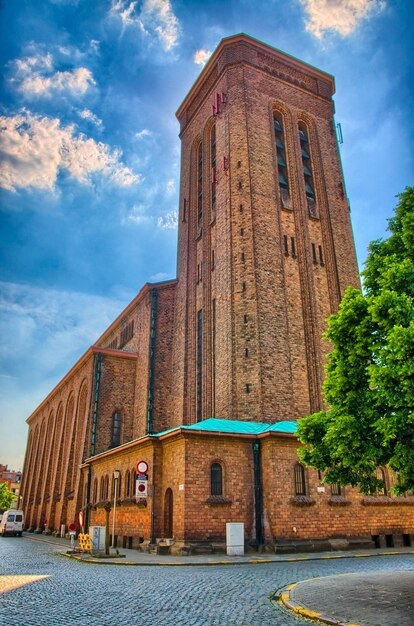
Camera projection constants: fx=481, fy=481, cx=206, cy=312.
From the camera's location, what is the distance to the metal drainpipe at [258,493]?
17969 millimetres

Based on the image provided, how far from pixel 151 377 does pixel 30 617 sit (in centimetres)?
2206

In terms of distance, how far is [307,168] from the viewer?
1251 inches

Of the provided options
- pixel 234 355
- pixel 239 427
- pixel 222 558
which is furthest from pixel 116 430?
pixel 222 558

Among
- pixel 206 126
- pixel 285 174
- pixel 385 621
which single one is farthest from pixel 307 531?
pixel 206 126

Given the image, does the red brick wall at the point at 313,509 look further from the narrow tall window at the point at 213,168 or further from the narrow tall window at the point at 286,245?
the narrow tall window at the point at 213,168

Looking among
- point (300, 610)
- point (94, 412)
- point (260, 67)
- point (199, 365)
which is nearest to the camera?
point (300, 610)

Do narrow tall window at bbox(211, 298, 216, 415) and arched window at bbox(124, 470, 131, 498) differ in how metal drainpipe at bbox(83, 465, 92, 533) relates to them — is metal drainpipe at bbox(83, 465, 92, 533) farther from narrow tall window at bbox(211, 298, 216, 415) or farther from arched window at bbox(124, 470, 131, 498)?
narrow tall window at bbox(211, 298, 216, 415)

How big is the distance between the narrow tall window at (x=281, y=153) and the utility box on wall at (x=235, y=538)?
786 inches

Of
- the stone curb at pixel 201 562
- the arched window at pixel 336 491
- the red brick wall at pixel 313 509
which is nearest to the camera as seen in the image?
the stone curb at pixel 201 562

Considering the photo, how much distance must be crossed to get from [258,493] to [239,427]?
2707 millimetres

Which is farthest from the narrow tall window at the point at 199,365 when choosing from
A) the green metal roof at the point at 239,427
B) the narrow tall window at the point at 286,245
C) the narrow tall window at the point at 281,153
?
the narrow tall window at the point at 281,153

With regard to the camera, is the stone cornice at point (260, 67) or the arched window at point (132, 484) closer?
the arched window at point (132, 484)

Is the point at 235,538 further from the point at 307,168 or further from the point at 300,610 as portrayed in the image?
the point at 307,168

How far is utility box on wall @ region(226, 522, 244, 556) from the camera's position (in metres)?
16.3
